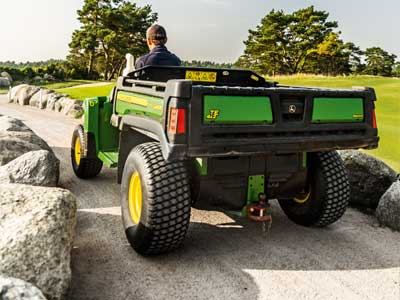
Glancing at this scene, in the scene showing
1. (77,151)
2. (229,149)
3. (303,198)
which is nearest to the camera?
(229,149)

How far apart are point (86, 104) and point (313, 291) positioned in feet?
12.5

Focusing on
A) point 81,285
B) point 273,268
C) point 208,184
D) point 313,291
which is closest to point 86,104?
point 208,184

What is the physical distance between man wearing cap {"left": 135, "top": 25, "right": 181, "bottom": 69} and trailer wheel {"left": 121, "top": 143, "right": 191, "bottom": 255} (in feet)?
5.84

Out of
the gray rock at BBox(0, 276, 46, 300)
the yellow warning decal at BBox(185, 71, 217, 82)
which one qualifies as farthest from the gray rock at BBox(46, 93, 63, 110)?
the gray rock at BBox(0, 276, 46, 300)

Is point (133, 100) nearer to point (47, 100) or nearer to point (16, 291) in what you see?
point (16, 291)

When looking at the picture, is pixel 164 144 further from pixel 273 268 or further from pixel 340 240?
pixel 340 240

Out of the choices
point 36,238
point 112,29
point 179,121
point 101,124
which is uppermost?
point 112,29

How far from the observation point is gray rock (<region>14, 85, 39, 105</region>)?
67.3 feet

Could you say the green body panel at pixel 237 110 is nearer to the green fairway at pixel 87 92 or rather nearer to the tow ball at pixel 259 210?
the tow ball at pixel 259 210

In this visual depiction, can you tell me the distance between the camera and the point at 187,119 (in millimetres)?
3445

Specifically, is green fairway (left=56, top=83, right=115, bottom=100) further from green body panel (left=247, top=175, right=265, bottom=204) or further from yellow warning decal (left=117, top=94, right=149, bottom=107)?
green body panel (left=247, top=175, right=265, bottom=204)

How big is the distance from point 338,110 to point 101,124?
3208mm

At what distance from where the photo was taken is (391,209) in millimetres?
5129

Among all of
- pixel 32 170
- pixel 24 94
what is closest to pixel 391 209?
pixel 32 170
